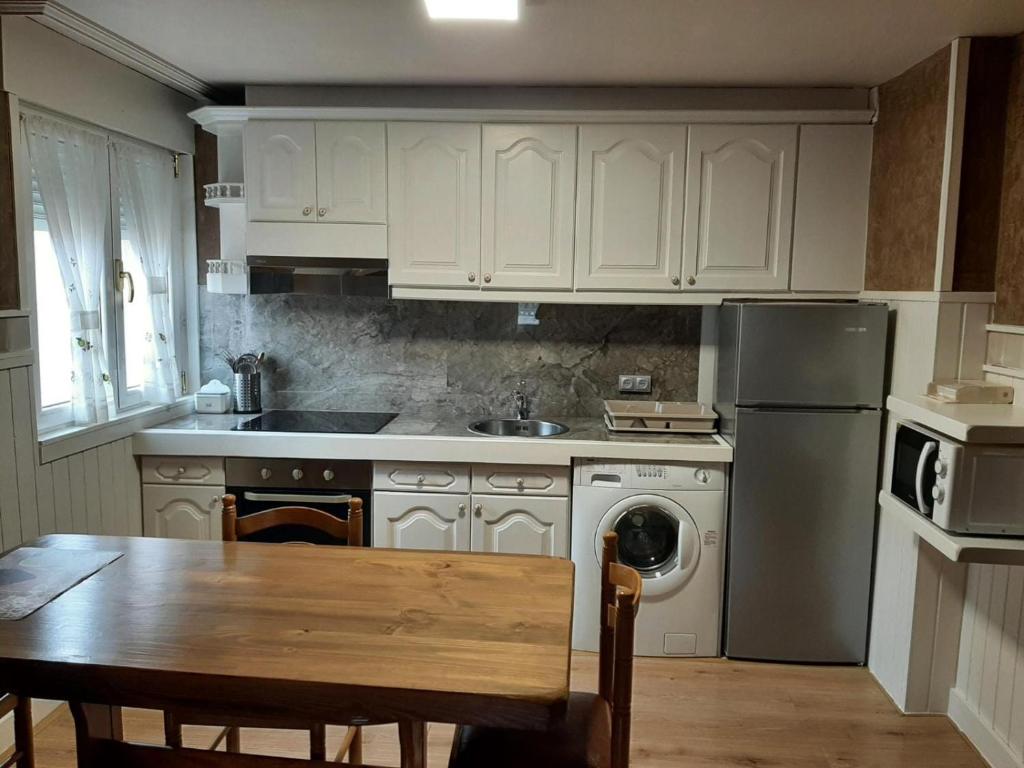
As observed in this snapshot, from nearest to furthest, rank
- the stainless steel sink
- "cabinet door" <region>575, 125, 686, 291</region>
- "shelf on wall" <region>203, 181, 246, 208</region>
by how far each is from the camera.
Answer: "cabinet door" <region>575, 125, 686, 291</region>
"shelf on wall" <region>203, 181, 246, 208</region>
the stainless steel sink

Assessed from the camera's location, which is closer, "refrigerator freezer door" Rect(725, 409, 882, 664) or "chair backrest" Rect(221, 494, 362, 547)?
"chair backrest" Rect(221, 494, 362, 547)

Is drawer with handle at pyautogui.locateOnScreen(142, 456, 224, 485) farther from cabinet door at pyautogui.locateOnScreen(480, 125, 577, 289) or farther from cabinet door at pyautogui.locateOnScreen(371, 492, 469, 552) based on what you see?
cabinet door at pyautogui.locateOnScreen(480, 125, 577, 289)

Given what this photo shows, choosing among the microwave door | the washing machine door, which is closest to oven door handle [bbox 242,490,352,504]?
the washing machine door

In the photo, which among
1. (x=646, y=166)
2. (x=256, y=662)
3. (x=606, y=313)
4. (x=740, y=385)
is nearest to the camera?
(x=256, y=662)

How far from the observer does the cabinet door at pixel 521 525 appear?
10.0 ft

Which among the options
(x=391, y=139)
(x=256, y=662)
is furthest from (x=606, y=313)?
(x=256, y=662)

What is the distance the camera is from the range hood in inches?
127

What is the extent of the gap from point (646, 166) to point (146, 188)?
7.07ft

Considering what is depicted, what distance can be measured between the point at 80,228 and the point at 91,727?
74.8 inches

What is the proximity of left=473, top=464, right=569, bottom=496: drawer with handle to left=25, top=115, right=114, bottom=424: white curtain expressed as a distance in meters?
1.51

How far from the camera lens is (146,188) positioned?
3.19 m

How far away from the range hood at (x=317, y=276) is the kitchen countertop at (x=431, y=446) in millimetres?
680

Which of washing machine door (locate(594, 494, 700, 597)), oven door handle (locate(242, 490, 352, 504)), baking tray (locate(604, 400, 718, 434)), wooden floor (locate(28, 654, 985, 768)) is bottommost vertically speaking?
wooden floor (locate(28, 654, 985, 768))

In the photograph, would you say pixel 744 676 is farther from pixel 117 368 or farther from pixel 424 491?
pixel 117 368
